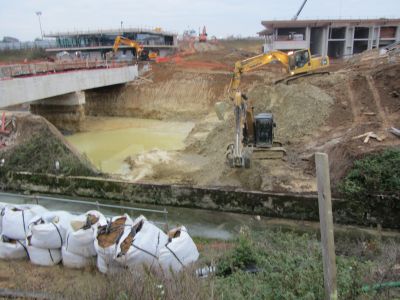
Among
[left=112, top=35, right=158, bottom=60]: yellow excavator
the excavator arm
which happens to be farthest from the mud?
[left=112, top=35, right=158, bottom=60]: yellow excavator

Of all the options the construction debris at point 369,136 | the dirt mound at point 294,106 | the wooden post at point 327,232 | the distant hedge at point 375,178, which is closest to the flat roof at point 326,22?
the dirt mound at point 294,106

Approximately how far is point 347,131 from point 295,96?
15.5ft

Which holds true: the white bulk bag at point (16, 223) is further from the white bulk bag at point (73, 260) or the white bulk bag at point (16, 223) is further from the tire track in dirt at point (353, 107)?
the tire track in dirt at point (353, 107)

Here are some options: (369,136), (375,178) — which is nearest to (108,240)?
(375,178)

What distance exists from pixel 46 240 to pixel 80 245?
2.47ft

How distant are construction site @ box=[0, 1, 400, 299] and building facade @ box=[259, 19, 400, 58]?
20.0 m

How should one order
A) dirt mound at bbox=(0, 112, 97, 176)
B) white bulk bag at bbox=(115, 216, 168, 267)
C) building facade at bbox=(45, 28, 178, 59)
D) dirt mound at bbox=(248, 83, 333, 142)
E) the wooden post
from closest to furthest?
1. the wooden post
2. white bulk bag at bbox=(115, 216, 168, 267)
3. dirt mound at bbox=(0, 112, 97, 176)
4. dirt mound at bbox=(248, 83, 333, 142)
5. building facade at bbox=(45, 28, 178, 59)

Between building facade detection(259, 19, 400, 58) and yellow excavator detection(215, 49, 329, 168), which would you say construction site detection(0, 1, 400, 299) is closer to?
yellow excavator detection(215, 49, 329, 168)

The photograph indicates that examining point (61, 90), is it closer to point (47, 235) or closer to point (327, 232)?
point (47, 235)

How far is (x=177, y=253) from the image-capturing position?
668 centimetres

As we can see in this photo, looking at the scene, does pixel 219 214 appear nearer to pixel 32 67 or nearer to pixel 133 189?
pixel 133 189

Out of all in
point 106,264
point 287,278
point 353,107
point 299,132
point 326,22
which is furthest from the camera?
point 326,22

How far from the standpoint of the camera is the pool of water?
71.5ft

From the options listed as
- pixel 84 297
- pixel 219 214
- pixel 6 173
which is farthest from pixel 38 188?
pixel 84 297
